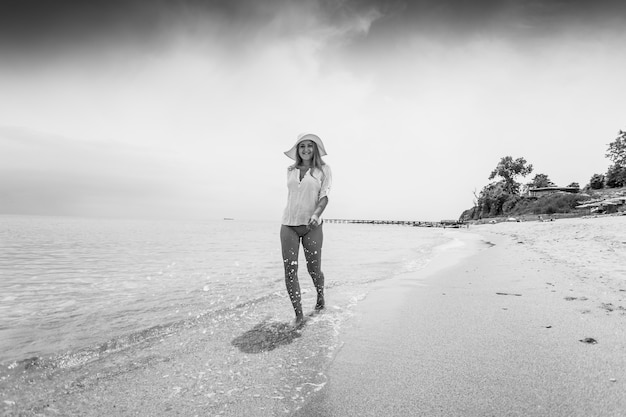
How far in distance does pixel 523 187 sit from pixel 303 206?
345 ft

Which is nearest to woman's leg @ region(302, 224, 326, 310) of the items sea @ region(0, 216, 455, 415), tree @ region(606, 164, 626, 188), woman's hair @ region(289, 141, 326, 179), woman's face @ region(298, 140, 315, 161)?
sea @ region(0, 216, 455, 415)

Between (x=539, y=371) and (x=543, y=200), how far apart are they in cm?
7209

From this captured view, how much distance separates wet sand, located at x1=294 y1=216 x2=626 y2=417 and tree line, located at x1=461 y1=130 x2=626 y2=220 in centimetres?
5889

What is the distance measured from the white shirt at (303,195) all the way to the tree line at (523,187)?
60.8 metres

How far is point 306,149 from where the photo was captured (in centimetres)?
414

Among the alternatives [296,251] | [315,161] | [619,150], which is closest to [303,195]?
[315,161]

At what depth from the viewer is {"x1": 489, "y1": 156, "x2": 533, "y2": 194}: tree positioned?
86.3 metres

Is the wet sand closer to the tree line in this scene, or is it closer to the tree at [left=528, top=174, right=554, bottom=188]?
the tree line

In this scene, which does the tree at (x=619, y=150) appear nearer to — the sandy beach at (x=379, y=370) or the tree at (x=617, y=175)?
the tree at (x=617, y=175)

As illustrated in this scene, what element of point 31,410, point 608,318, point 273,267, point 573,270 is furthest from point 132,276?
point 573,270

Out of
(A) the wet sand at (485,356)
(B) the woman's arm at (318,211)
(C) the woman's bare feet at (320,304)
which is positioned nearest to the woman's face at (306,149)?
(B) the woman's arm at (318,211)

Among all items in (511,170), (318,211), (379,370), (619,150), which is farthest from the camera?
(511,170)

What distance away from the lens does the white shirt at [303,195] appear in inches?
158

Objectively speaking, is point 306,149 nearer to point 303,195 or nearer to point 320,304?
point 303,195
